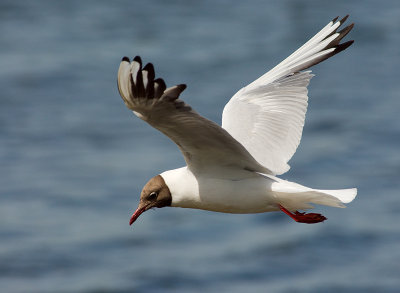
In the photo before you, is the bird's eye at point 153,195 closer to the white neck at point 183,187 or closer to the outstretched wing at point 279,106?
the white neck at point 183,187

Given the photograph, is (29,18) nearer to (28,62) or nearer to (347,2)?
(28,62)

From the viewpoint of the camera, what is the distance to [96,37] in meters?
20.7

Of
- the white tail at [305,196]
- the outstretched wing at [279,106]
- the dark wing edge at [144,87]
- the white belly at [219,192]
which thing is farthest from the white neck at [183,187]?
the dark wing edge at [144,87]

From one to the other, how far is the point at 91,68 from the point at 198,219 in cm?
549

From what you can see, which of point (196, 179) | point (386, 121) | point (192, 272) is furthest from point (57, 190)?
point (196, 179)

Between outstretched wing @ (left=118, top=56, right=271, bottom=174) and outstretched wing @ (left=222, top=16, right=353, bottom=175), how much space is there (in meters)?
0.61

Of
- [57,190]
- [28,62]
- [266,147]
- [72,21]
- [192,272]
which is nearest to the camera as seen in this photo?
[266,147]

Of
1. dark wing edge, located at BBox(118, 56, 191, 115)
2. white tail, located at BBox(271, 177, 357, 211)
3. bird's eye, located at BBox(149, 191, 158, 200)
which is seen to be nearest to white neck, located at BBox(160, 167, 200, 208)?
bird's eye, located at BBox(149, 191, 158, 200)

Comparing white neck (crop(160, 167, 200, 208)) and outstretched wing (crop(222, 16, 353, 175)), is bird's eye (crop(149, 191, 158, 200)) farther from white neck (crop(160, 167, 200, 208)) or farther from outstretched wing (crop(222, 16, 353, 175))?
outstretched wing (crop(222, 16, 353, 175))

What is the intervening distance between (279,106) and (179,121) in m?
2.00

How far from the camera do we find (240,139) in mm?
7480

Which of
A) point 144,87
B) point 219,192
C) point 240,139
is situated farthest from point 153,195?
point 144,87

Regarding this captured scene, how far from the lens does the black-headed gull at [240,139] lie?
5.80 m

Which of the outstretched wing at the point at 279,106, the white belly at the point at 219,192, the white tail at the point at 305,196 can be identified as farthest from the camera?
the outstretched wing at the point at 279,106
